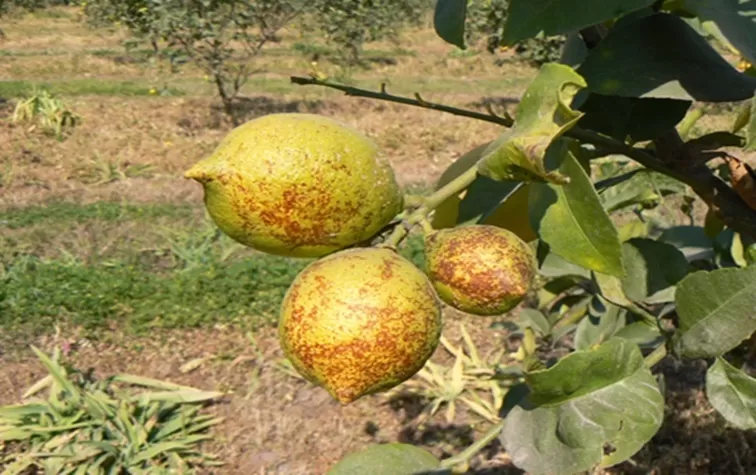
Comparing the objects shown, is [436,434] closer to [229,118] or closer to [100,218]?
[100,218]

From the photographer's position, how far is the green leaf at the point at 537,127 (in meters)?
0.52

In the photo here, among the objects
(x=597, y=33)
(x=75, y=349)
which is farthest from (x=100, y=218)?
(x=597, y=33)

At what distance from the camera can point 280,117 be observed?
0.67 m

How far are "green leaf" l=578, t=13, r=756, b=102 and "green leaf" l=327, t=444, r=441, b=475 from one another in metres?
0.39

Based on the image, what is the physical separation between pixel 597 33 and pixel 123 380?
10.0 ft

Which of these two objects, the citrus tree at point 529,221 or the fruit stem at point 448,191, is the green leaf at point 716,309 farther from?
the fruit stem at point 448,191

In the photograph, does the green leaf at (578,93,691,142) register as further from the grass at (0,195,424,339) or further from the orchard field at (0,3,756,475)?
the grass at (0,195,424,339)

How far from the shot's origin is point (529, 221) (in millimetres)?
727

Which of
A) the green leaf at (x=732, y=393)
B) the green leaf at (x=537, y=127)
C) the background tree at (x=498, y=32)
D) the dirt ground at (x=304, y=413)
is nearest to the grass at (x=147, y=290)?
the dirt ground at (x=304, y=413)

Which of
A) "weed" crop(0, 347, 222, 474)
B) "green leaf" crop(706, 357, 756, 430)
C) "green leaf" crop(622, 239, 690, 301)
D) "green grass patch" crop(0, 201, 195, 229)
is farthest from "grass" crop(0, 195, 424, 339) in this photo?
"green leaf" crop(706, 357, 756, 430)

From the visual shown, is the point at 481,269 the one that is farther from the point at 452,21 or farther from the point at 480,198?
the point at 452,21

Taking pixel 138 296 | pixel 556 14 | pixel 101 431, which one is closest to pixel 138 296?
pixel 138 296

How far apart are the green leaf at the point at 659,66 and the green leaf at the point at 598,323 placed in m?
0.74

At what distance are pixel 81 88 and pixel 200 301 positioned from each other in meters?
8.09
